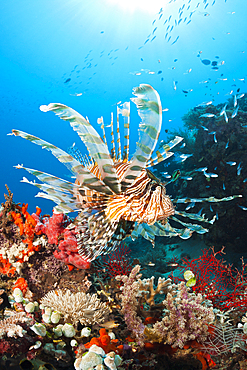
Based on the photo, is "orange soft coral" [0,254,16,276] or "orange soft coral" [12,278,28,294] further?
"orange soft coral" [0,254,16,276]

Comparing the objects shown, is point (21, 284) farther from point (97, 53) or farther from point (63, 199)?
point (97, 53)

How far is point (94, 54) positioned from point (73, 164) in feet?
174

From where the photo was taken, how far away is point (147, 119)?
4.69 feet

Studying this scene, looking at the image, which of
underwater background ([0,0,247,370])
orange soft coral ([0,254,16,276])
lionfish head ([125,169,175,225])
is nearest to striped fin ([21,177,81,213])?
underwater background ([0,0,247,370])

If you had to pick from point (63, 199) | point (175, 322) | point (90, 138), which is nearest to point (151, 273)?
point (175, 322)

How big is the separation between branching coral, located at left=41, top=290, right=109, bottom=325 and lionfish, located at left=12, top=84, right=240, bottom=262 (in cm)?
70

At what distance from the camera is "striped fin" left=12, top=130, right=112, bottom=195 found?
183cm

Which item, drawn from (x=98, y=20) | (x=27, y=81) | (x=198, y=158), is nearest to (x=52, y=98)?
(x=27, y=81)

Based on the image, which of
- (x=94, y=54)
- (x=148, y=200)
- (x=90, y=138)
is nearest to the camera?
(x=90, y=138)

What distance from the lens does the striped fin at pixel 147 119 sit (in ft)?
4.44

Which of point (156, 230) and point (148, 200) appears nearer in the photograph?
point (148, 200)

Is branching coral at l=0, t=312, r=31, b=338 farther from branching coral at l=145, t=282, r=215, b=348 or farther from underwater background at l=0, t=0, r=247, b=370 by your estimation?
branching coral at l=145, t=282, r=215, b=348

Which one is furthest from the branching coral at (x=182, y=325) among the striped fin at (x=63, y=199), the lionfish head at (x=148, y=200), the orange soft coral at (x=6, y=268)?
the orange soft coral at (x=6, y=268)

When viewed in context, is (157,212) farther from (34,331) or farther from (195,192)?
(195,192)
